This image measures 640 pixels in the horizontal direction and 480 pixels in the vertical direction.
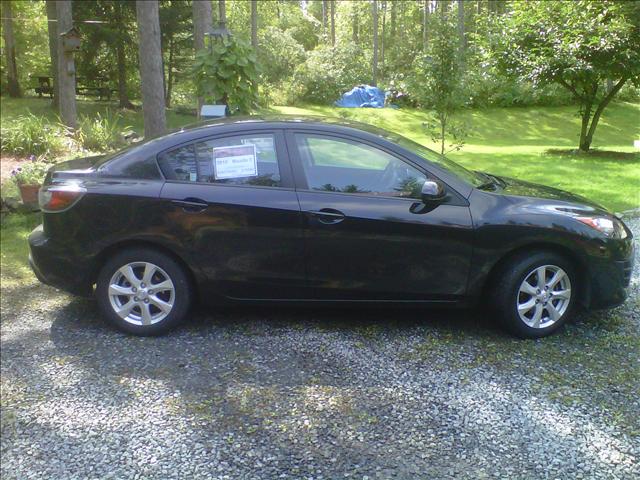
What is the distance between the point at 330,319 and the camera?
4.88m

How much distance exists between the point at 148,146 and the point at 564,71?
11.0 m

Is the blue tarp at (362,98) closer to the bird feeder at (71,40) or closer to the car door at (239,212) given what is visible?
the bird feeder at (71,40)

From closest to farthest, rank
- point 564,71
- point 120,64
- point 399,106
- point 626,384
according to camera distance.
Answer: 1. point 626,384
2. point 564,71
3. point 120,64
4. point 399,106

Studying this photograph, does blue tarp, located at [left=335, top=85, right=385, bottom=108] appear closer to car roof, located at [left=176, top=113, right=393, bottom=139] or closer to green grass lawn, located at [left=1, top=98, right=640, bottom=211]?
green grass lawn, located at [left=1, top=98, right=640, bottom=211]

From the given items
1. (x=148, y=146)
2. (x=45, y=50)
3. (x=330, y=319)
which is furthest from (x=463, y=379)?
(x=45, y=50)

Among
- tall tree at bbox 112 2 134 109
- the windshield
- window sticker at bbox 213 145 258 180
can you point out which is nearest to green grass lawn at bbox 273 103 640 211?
the windshield

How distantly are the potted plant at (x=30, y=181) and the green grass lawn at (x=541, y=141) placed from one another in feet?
22.6

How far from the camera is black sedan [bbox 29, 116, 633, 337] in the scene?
4359 millimetres

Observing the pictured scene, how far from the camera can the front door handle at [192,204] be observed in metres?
4.43

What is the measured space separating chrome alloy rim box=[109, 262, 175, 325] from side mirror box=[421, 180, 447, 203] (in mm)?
1948

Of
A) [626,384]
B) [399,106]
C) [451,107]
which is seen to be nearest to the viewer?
[626,384]

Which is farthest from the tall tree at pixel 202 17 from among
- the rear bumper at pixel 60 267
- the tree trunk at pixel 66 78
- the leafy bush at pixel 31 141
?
the rear bumper at pixel 60 267

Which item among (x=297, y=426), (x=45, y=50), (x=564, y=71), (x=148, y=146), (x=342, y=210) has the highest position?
(x=45, y=50)

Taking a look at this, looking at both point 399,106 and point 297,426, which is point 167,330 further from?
point 399,106
